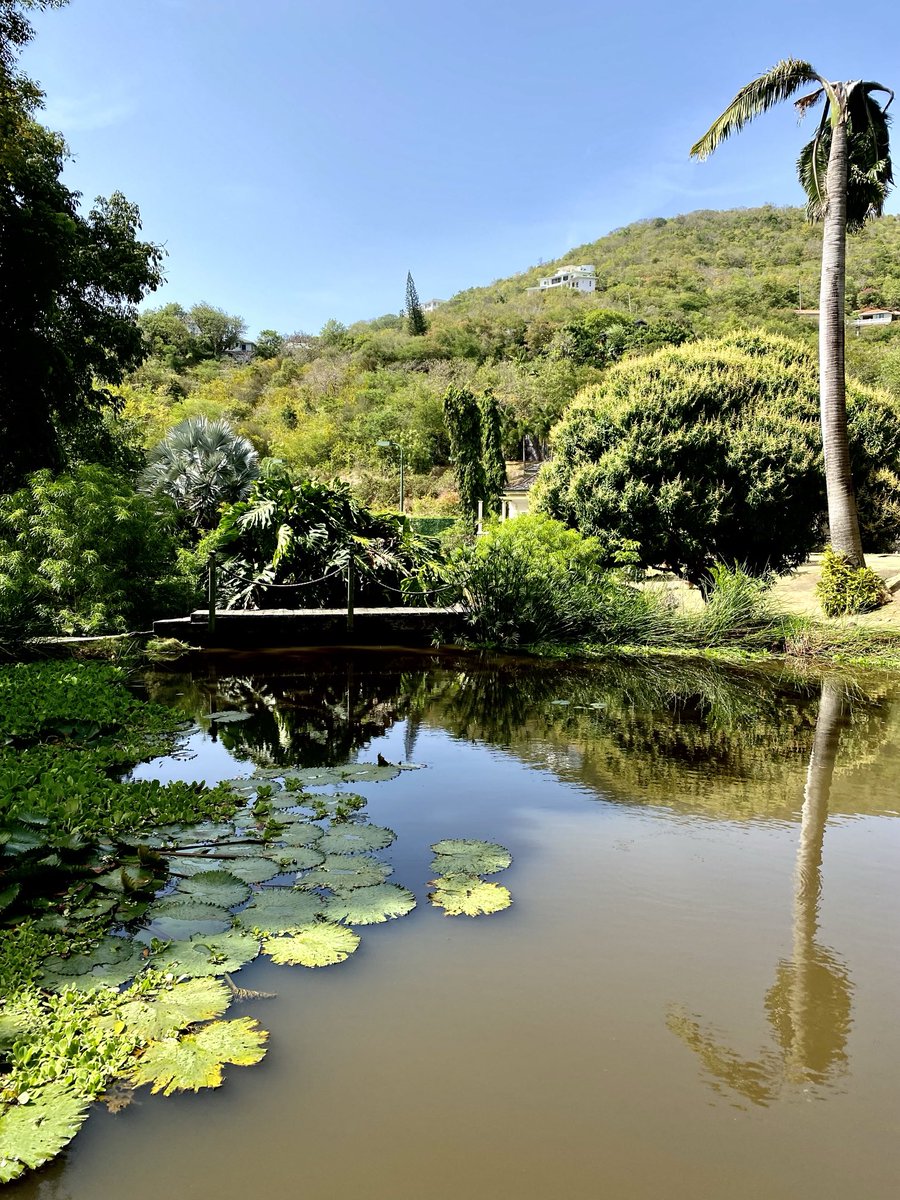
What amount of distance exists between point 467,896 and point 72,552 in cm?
720

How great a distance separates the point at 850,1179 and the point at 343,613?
864 centimetres

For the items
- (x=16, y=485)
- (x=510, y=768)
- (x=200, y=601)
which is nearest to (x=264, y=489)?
(x=200, y=601)

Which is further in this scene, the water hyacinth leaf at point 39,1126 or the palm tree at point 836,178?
the palm tree at point 836,178

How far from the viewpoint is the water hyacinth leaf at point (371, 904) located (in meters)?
2.98

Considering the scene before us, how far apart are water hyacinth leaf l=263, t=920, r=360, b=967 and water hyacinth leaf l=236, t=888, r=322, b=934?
5cm

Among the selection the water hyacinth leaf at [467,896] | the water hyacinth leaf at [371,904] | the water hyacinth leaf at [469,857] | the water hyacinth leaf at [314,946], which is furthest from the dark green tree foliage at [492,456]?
the water hyacinth leaf at [314,946]

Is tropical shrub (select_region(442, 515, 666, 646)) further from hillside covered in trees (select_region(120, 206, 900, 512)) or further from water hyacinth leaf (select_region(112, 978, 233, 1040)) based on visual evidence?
hillside covered in trees (select_region(120, 206, 900, 512))

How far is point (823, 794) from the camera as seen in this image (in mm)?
4637

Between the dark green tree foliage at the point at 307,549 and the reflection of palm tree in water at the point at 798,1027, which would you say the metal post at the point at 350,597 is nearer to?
the dark green tree foliage at the point at 307,549

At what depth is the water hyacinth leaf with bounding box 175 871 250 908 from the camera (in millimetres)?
3082

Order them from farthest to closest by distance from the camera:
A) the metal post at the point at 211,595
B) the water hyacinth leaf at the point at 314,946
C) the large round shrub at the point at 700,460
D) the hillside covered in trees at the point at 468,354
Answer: the hillside covered in trees at the point at 468,354
the large round shrub at the point at 700,460
the metal post at the point at 211,595
the water hyacinth leaf at the point at 314,946

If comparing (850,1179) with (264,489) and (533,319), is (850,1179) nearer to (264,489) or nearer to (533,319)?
(264,489)

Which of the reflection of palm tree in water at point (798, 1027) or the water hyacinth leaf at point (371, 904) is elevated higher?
the water hyacinth leaf at point (371, 904)

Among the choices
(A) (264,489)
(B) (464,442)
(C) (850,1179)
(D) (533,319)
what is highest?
(D) (533,319)
